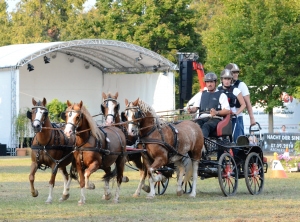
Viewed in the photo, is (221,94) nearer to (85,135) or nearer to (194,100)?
(194,100)

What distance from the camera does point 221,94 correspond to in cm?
1458

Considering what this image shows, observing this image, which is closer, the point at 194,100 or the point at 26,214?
the point at 26,214

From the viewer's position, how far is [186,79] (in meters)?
26.8

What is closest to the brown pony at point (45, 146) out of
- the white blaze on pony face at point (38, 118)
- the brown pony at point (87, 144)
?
the white blaze on pony face at point (38, 118)

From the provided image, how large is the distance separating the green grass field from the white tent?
854 inches

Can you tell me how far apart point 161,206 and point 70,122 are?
1.87 metres

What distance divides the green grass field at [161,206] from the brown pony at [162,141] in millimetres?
538


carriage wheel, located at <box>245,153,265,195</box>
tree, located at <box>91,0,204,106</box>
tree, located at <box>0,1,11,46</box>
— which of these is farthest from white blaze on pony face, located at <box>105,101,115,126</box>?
tree, located at <box>0,1,11,46</box>

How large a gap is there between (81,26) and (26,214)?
4354cm

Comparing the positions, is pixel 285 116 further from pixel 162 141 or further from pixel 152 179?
pixel 152 179

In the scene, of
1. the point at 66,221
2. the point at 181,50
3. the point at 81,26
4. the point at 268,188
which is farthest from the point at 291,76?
the point at 66,221

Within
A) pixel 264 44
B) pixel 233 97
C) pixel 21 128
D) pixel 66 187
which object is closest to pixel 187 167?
pixel 233 97

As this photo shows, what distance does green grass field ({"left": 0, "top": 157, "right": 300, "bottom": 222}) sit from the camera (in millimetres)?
10773

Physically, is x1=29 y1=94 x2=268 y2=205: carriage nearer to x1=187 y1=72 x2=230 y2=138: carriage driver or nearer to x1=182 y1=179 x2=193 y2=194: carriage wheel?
x1=182 y1=179 x2=193 y2=194: carriage wheel
